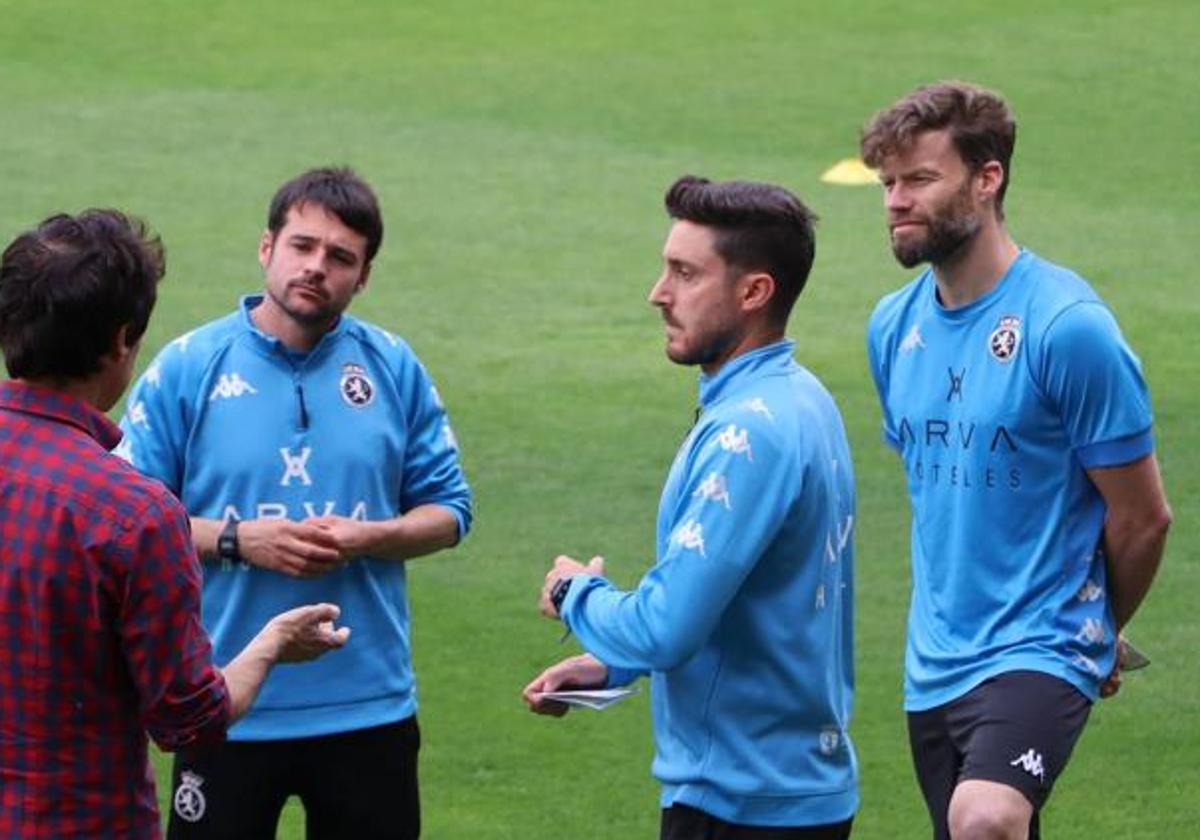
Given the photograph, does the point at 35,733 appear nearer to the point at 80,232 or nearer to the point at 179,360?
the point at 80,232

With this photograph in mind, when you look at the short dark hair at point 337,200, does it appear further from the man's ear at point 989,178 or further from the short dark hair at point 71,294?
the short dark hair at point 71,294

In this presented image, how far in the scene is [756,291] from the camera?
5852mm

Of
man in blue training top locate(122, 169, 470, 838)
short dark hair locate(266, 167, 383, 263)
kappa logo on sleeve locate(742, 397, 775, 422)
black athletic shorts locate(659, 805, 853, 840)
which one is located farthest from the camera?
short dark hair locate(266, 167, 383, 263)

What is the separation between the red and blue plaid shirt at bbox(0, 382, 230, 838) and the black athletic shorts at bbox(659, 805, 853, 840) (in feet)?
4.21

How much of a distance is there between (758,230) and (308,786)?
1.97m

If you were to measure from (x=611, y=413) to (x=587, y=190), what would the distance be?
6.03 m

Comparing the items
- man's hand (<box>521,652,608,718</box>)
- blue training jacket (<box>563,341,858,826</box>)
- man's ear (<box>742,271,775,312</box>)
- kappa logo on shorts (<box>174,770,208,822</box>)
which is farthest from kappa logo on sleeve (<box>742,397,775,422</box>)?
kappa logo on shorts (<box>174,770,208,822</box>)

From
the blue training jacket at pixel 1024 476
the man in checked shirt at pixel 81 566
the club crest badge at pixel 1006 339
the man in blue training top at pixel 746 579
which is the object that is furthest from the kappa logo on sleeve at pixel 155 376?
the club crest badge at pixel 1006 339

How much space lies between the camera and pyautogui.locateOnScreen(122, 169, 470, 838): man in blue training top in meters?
6.70

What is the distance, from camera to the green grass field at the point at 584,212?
382 inches

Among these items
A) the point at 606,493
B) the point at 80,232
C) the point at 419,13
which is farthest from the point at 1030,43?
the point at 80,232

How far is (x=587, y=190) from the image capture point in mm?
20328

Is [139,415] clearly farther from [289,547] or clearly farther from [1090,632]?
[1090,632]

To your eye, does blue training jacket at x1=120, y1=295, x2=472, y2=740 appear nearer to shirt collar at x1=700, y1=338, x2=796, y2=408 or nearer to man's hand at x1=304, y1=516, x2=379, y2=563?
man's hand at x1=304, y1=516, x2=379, y2=563
